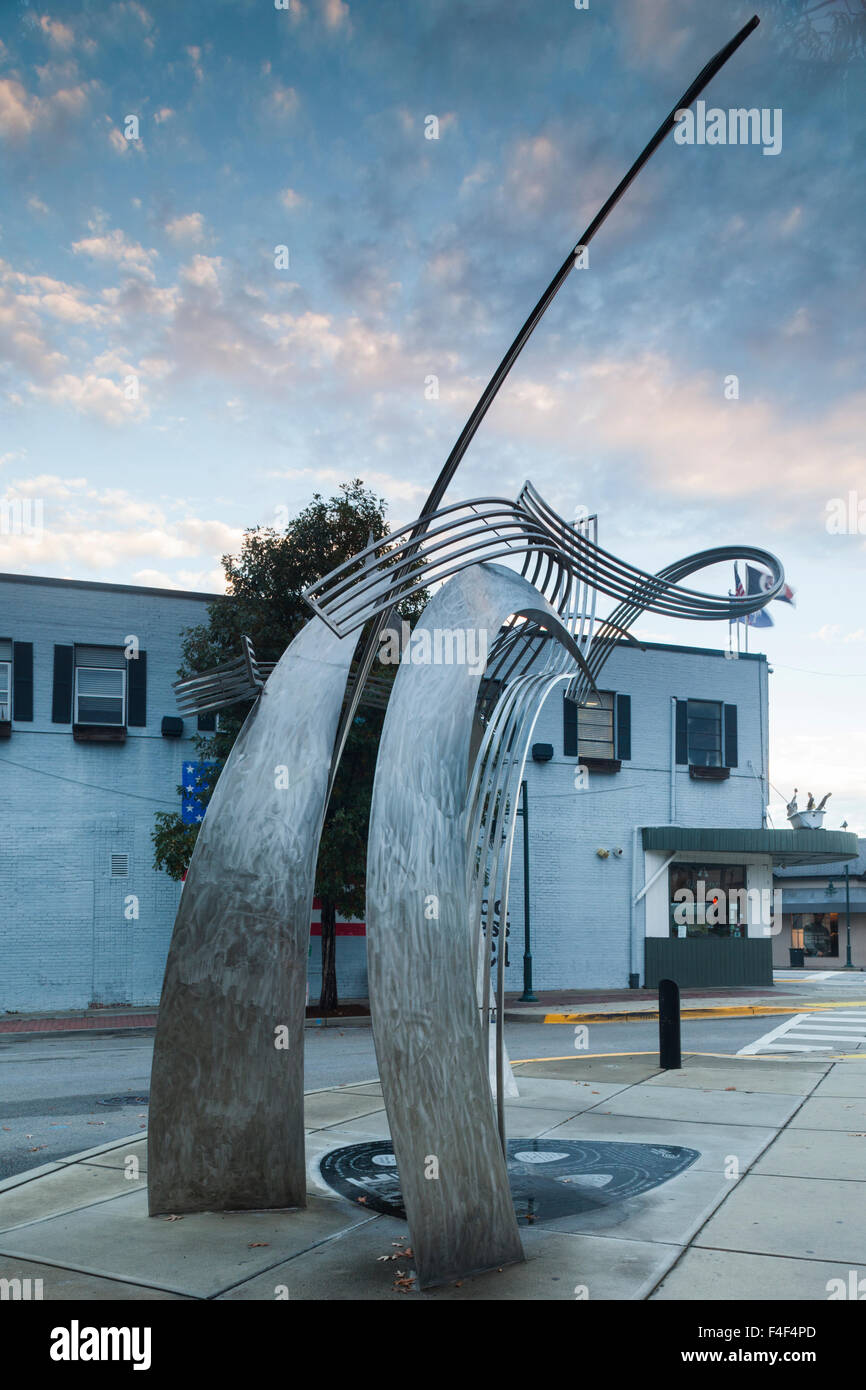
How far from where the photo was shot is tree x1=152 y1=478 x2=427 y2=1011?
1886 cm

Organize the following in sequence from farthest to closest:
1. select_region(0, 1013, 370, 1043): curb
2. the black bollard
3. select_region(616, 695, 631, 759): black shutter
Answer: select_region(616, 695, 631, 759): black shutter → select_region(0, 1013, 370, 1043): curb → the black bollard

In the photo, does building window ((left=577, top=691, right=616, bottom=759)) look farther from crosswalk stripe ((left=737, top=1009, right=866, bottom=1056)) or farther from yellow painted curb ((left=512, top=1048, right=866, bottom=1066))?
yellow painted curb ((left=512, top=1048, right=866, bottom=1066))

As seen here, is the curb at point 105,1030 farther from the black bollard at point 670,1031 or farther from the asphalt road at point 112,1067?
the black bollard at point 670,1031

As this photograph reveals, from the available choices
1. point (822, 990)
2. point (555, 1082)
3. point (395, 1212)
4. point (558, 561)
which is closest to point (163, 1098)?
point (395, 1212)

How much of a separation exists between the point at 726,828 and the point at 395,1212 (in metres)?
22.5

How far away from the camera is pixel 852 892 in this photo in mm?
48750

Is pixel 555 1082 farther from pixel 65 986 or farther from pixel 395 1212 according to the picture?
pixel 65 986

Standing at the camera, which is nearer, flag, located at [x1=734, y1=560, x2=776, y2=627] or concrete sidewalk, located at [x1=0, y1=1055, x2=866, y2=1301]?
concrete sidewalk, located at [x1=0, y1=1055, x2=866, y2=1301]

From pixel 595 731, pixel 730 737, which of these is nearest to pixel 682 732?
pixel 730 737

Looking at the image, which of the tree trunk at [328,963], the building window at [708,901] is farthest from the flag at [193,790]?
the building window at [708,901]

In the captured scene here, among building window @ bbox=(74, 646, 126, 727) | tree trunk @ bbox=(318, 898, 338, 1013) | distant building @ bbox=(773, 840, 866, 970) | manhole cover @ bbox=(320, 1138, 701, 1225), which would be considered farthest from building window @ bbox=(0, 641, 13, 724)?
distant building @ bbox=(773, 840, 866, 970)

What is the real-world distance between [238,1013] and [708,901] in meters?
23.1

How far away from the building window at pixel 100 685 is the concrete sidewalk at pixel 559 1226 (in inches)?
559

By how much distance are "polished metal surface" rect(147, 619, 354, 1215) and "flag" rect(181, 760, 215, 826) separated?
512 inches
